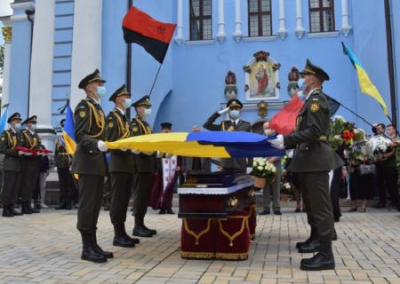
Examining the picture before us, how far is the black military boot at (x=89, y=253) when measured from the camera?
4840 millimetres

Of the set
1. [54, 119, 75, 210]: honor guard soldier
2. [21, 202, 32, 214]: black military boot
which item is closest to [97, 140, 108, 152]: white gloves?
[21, 202, 32, 214]: black military boot

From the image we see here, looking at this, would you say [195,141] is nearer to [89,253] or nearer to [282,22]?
[89,253]

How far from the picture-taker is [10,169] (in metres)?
9.73

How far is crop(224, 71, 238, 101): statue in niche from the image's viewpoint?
52.5 ft

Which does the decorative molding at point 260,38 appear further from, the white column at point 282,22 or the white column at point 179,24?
the white column at point 179,24

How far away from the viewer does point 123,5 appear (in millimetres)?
13328

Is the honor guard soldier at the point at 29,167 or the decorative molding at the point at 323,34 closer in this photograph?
the honor guard soldier at the point at 29,167

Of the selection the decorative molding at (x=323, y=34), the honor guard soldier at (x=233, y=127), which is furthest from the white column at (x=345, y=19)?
the honor guard soldier at (x=233, y=127)

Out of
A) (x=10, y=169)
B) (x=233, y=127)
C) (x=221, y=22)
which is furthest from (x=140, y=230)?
(x=221, y=22)

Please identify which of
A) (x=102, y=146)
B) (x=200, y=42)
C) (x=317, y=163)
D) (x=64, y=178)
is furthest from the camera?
(x=200, y=42)

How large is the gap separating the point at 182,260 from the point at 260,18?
1344cm

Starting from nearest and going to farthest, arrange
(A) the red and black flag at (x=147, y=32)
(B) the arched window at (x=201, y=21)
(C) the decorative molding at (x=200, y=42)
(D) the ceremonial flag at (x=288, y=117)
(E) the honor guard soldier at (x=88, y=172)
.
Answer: (E) the honor guard soldier at (x=88, y=172), (D) the ceremonial flag at (x=288, y=117), (A) the red and black flag at (x=147, y=32), (C) the decorative molding at (x=200, y=42), (B) the arched window at (x=201, y=21)

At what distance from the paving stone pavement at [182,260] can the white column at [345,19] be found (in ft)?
31.8

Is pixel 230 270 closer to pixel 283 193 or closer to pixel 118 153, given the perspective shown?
pixel 118 153
